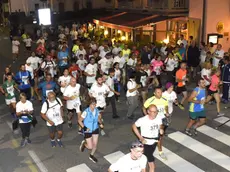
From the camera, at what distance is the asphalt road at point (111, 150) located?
9047 mm

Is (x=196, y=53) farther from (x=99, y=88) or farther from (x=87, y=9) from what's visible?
(x=87, y=9)

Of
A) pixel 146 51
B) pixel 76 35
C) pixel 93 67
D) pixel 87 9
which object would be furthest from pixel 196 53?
pixel 87 9

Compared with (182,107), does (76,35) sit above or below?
above

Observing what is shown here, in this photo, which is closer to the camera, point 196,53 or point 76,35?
point 196,53

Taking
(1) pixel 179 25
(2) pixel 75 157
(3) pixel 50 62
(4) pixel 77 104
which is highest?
(1) pixel 179 25

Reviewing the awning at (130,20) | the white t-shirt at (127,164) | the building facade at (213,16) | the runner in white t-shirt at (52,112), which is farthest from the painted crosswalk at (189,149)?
the awning at (130,20)

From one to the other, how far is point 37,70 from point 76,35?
13541 mm

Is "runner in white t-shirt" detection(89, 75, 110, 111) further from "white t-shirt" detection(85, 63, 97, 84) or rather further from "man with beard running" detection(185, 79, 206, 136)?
"white t-shirt" detection(85, 63, 97, 84)

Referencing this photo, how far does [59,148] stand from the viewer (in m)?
10.1

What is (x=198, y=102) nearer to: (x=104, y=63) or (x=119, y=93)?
(x=119, y=93)

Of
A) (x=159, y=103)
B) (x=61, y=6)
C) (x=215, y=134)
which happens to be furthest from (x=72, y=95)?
(x=61, y=6)

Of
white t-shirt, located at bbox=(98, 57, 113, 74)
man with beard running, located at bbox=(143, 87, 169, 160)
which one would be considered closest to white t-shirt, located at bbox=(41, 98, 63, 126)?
man with beard running, located at bbox=(143, 87, 169, 160)

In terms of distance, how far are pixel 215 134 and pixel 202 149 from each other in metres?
1.26

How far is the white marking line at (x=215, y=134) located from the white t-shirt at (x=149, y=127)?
3.60 m
